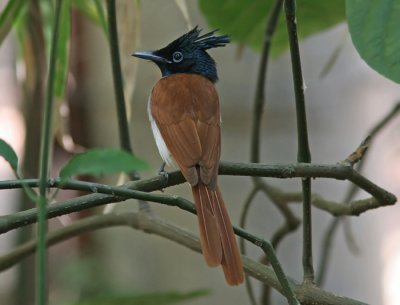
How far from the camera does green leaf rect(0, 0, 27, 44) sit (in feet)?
4.23

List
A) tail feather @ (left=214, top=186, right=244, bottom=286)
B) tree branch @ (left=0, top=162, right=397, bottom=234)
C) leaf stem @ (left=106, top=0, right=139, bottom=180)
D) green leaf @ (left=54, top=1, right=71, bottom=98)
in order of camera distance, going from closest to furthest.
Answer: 1. tree branch @ (left=0, top=162, right=397, bottom=234)
2. tail feather @ (left=214, top=186, right=244, bottom=286)
3. leaf stem @ (left=106, top=0, right=139, bottom=180)
4. green leaf @ (left=54, top=1, right=71, bottom=98)

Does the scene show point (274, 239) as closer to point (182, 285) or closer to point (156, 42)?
point (182, 285)

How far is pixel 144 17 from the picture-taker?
2.78 metres

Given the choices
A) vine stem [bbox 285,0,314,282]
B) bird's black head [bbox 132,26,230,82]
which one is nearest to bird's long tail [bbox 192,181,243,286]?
vine stem [bbox 285,0,314,282]

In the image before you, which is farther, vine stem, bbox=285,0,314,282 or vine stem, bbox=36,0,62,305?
vine stem, bbox=285,0,314,282

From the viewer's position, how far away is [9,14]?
136 centimetres

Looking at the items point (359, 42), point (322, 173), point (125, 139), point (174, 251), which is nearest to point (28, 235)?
point (174, 251)

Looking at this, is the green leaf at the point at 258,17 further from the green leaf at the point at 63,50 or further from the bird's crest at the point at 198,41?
the green leaf at the point at 63,50

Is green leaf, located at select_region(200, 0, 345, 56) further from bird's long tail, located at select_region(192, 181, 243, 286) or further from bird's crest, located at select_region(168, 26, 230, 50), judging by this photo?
bird's long tail, located at select_region(192, 181, 243, 286)

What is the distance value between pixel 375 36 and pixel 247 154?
1609 mm

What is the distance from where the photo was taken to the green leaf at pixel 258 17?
1898mm

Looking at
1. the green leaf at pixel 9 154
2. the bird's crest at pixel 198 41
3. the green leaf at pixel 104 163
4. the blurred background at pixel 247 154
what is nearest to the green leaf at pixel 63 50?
the bird's crest at pixel 198 41

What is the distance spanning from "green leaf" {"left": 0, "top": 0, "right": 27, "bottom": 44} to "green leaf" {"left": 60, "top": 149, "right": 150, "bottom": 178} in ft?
1.99

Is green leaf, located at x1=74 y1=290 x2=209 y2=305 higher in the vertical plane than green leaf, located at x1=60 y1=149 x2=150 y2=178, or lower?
higher
